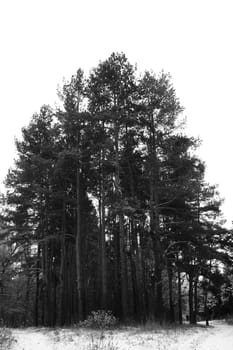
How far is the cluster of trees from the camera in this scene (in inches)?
823


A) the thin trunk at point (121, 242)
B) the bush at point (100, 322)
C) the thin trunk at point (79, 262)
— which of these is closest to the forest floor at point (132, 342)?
the bush at point (100, 322)

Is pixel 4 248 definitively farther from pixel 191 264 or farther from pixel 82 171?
pixel 191 264

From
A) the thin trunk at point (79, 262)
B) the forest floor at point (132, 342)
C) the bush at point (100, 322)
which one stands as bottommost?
the forest floor at point (132, 342)

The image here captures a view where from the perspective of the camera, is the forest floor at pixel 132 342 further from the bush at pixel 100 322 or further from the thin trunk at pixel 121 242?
the thin trunk at pixel 121 242

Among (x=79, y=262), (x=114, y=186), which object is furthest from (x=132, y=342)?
(x=114, y=186)

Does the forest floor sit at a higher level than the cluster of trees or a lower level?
lower

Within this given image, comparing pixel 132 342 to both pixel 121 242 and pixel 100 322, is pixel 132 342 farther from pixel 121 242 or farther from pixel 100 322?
pixel 121 242

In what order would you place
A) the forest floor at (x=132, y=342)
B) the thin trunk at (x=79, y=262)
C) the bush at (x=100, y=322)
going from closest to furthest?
the forest floor at (x=132, y=342) → the bush at (x=100, y=322) → the thin trunk at (x=79, y=262)

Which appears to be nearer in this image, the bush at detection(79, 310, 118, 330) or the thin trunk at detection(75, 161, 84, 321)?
the bush at detection(79, 310, 118, 330)

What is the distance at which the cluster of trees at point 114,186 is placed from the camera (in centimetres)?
2091

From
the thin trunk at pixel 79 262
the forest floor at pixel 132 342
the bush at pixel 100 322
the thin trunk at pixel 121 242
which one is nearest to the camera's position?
the forest floor at pixel 132 342

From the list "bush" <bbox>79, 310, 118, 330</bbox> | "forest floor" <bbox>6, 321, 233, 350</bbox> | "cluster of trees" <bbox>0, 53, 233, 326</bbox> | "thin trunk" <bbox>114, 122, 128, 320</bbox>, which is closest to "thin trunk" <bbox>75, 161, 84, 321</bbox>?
"cluster of trees" <bbox>0, 53, 233, 326</bbox>

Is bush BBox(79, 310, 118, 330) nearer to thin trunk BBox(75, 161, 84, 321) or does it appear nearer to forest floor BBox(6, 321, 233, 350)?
forest floor BBox(6, 321, 233, 350)

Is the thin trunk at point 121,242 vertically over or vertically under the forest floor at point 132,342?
over
